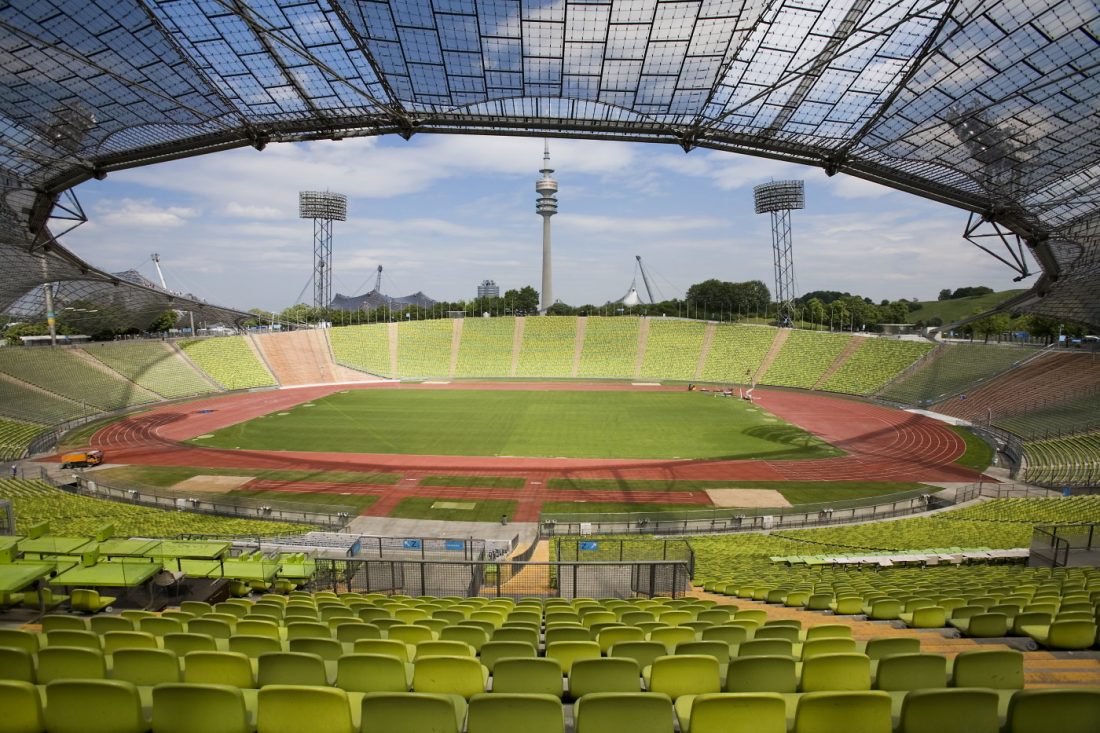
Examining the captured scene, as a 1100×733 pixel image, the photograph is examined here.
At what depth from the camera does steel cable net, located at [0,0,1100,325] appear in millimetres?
16453

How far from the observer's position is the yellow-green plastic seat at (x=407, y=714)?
3.60 meters

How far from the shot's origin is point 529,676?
468 cm

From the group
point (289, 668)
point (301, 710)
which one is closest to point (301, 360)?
point (289, 668)

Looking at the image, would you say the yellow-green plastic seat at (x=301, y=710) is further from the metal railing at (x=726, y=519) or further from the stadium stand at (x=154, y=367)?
the stadium stand at (x=154, y=367)

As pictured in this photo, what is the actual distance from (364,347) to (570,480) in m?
61.1

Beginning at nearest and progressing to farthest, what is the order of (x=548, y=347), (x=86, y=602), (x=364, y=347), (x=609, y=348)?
(x=86, y=602) < (x=364, y=347) < (x=609, y=348) < (x=548, y=347)

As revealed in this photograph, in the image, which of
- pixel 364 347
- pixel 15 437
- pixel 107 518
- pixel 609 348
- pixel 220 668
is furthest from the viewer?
pixel 609 348

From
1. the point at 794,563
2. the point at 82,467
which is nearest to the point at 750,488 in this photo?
the point at 794,563

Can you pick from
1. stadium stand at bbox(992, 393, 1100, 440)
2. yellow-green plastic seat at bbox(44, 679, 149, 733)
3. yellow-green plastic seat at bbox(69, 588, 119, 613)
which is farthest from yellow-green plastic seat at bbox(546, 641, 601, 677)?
stadium stand at bbox(992, 393, 1100, 440)

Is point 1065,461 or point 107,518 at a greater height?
point 1065,461

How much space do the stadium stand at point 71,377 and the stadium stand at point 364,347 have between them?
2706cm

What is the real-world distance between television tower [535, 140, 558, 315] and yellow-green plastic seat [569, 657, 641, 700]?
156828mm

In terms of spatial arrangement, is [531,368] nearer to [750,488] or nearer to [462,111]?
[750,488]

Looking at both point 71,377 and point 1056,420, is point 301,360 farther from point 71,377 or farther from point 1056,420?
point 1056,420
